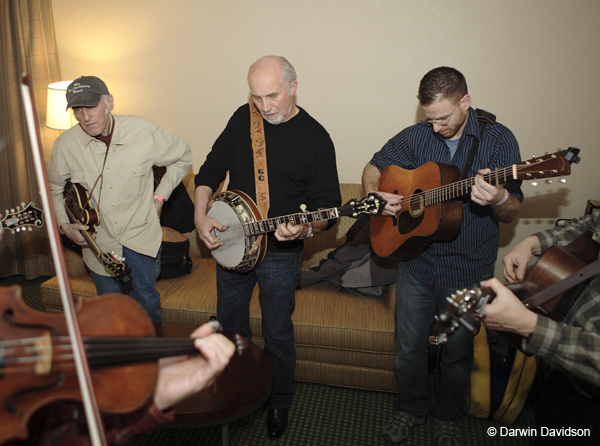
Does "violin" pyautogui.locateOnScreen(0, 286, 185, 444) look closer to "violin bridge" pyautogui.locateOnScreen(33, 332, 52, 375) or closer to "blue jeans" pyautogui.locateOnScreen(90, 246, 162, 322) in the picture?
"violin bridge" pyautogui.locateOnScreen(33, 332, 52, 375)

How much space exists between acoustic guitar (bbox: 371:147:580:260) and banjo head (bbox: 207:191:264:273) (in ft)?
2.22

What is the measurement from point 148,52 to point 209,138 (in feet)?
2.74

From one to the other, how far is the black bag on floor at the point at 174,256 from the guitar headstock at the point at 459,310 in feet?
7.19

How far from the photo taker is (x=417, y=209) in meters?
1.95

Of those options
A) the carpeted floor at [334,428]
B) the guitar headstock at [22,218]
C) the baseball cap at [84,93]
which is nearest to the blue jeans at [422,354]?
the carpeted floor at [334,428]

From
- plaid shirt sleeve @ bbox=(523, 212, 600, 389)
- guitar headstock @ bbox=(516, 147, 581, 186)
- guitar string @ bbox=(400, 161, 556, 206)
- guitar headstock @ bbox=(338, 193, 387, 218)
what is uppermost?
→ guitar headstock @ bbox=(516, 147, 581, 186)

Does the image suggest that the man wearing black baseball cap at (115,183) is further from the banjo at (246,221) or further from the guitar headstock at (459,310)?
the guitar headstock at (459,310)

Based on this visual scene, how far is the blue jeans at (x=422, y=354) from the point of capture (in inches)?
81.3

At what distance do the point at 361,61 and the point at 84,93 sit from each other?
184cm

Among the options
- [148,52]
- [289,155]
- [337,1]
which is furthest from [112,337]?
[148,52]

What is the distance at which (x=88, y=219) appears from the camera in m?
2.21

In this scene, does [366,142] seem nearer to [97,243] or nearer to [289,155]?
[289,155]

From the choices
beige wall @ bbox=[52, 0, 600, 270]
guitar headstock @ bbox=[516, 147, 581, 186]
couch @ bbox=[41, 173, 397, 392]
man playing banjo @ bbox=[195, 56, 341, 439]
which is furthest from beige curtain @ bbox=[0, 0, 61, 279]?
guitar headstock @ bbox=[516, 147, 581, 186]

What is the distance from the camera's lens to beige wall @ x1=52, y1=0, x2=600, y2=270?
270cm
